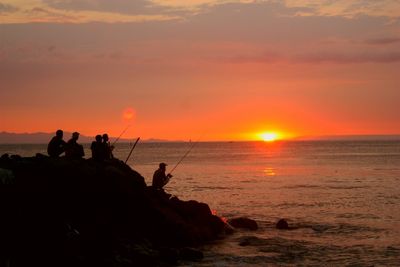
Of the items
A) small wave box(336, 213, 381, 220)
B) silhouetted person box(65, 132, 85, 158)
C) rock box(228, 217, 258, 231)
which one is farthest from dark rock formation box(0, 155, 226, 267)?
small wave box(336, 213, 381, 220)

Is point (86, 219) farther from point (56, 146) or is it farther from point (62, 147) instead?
point (62, 147)

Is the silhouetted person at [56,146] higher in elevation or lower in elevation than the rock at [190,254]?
higher

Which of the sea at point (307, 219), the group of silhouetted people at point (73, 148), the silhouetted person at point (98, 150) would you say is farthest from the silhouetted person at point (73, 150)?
the sea at point (307, 219)

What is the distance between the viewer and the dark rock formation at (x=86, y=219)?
53.5 ft

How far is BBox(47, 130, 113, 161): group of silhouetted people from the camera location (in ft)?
71.7

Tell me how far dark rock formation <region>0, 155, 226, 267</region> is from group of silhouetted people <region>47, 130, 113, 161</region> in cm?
67

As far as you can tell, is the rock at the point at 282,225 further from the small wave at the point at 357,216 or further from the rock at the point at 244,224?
the small wave at the point at 357,216

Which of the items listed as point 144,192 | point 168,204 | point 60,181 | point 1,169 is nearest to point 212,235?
point 168,204

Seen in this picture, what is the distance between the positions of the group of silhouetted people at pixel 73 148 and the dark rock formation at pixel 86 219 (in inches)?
26.4

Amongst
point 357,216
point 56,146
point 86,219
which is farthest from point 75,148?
point 357,216

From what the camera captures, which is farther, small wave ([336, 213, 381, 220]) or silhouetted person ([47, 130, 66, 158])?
small wave ([336, 213, 381, 220])

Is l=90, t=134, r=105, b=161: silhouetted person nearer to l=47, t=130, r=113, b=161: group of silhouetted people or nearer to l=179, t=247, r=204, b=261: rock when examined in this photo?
l=47, t=130, r=113, b=161: group of silhouetted people

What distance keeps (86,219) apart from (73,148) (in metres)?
4.41

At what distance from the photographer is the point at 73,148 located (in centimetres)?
2228
